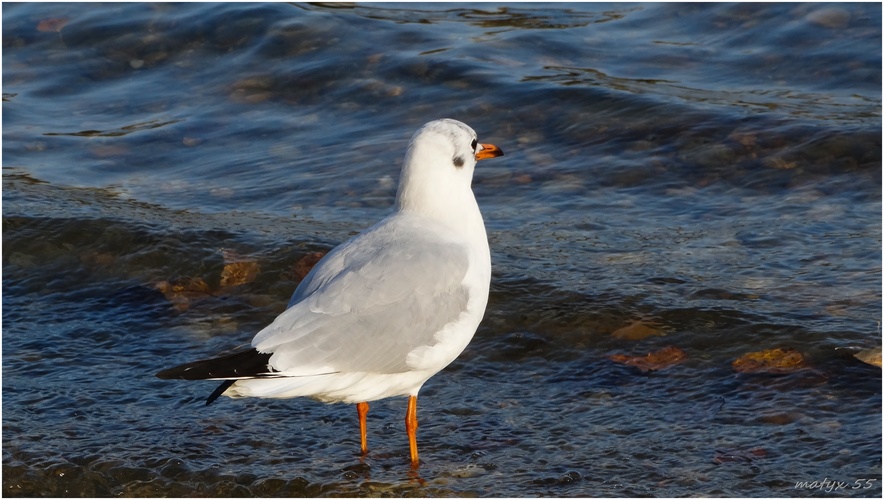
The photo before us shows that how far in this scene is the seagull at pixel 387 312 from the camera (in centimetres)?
432

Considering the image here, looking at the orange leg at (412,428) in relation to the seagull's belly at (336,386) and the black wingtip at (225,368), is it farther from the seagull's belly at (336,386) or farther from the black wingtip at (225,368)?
the black wingtip at (225,368)

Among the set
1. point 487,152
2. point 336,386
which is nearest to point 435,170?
point 487,152

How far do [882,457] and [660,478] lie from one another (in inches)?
35.1

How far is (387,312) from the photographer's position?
15.0 feet

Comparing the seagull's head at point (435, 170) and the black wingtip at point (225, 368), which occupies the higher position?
the seagull's head at point (435, 170)

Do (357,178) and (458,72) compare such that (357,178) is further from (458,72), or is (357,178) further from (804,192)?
(804,192)

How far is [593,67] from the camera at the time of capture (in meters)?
10.4

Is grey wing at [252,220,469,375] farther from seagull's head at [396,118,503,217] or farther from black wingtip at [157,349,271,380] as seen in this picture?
seagull's head at [396,118,503,217]

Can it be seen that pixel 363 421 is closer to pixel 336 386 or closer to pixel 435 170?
pixel 336 386

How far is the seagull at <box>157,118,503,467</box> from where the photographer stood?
4.32 metres

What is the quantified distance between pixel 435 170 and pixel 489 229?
2451mm

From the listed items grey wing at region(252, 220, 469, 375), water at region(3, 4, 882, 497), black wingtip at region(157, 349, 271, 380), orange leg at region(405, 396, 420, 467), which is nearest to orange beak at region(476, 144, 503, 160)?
grey wing at region(252, 220, 469, 375)

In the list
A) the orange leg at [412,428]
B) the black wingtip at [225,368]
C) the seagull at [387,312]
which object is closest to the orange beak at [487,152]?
the seagull at [387,312]

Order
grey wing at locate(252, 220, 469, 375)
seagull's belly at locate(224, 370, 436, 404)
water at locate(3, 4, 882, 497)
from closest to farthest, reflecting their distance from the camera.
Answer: seagull's belly at locate(224, 370, 436, 404), grey wing at locate(252, 220, 469, 375), water at locate(3, 4, 882, 497)
